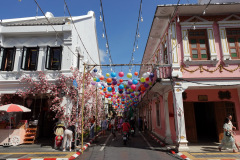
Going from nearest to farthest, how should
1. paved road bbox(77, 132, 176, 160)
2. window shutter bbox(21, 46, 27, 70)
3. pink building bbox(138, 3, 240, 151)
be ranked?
paved road bbox(77, 132, 176, 160) < pink building bbox(138, 3, 240, 151) < window shutter bbox(21, 46, 27, 70)

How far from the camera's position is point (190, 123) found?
1050 cm

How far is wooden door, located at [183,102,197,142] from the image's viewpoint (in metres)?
10.3

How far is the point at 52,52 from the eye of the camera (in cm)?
1148

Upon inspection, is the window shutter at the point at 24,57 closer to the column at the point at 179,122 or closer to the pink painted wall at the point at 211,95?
the column at the point at 179,122

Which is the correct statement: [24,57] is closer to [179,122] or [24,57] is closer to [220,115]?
[179,122]

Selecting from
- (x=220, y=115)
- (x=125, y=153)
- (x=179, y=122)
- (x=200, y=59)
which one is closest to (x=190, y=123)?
(x=220, y=115)

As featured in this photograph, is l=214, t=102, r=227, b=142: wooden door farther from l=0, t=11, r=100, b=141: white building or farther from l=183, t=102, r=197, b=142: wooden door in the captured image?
l=0, t=11, r=100, b=141: white building

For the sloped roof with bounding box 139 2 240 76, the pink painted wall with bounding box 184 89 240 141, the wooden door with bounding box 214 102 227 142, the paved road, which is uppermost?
the sloped roof with bounding box 139 2 240 76

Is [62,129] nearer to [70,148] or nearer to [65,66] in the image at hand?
[70,148]

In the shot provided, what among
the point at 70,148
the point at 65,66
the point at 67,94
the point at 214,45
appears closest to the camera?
the point at 70,148

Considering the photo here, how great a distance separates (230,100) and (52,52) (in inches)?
500

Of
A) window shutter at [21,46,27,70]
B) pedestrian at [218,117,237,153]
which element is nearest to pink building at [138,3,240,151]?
pedestrian at [218,117,237,153]

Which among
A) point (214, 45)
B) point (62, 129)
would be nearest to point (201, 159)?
point (214, 45)

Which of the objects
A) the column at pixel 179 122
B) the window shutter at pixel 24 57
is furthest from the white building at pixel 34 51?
the column at pixel 179 122
